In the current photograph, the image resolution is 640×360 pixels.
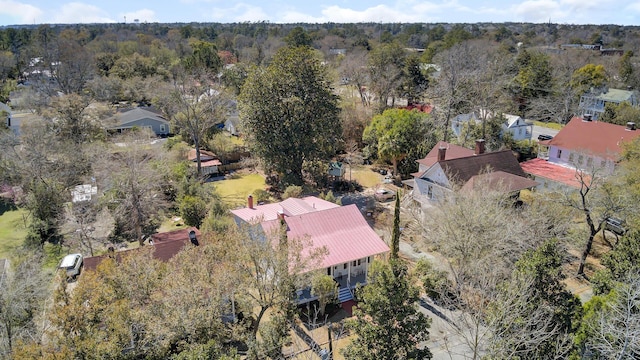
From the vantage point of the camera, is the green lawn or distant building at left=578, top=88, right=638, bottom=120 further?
distant building at left=578, top=88, right=638, bottom=120

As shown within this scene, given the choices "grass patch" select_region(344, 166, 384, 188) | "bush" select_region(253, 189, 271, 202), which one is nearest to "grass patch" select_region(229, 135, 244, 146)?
"bush" select_region(253, 189, 271, 202)

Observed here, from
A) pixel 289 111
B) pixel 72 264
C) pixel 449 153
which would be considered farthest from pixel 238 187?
pixel 449 153

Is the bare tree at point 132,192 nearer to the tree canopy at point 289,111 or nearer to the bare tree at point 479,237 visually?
the tree canopy at point 289,111

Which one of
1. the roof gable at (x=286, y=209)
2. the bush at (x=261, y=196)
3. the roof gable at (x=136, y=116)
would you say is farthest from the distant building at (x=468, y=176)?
the roof gable at (x=136, y=116)

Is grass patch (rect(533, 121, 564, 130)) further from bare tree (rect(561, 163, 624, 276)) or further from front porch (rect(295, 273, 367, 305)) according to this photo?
front porch (rect(295, 273, 367, 305))

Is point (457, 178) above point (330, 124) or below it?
below

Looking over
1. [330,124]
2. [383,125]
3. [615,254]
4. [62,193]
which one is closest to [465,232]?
[615,254]

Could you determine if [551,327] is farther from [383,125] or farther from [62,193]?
[62,193]

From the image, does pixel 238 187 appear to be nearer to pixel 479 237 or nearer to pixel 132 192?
pixel 132 192
